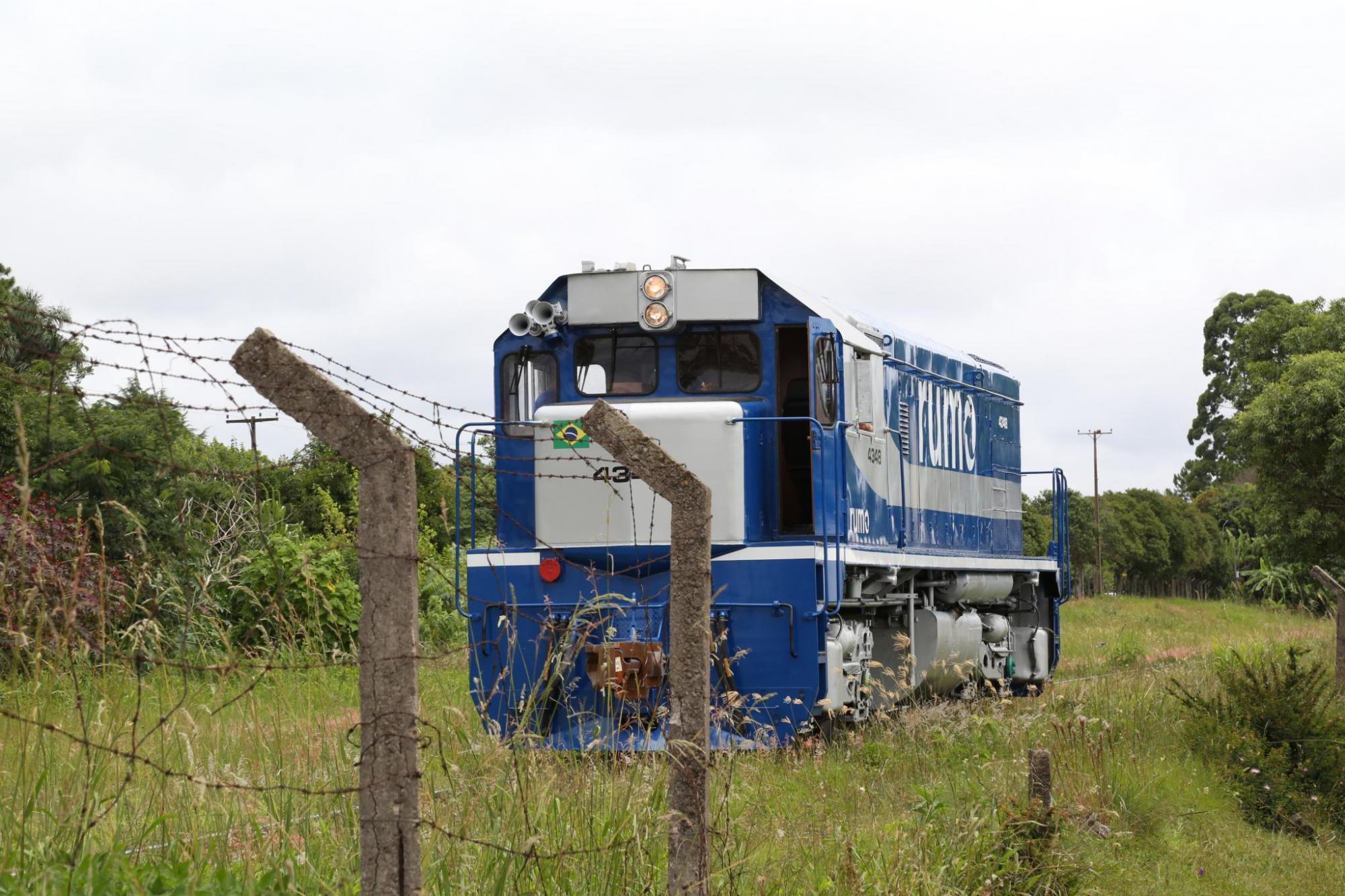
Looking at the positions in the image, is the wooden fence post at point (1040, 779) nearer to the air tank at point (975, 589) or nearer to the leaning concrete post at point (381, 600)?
the leaning concrete post at point (381, 600)

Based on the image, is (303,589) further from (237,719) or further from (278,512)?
(237,719)

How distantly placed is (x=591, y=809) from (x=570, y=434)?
5.17 metres

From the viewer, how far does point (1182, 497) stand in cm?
7462

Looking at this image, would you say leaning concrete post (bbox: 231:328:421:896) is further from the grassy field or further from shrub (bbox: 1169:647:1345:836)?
shrub (bbox: 1169:647:1345:836)

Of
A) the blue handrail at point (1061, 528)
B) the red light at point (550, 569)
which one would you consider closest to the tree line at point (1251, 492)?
the blue handrail at point (1061, 528)

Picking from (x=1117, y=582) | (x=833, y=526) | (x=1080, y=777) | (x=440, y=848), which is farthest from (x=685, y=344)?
(x=1117, y=582)

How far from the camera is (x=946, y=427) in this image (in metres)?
15.2

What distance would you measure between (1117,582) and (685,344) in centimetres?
5576

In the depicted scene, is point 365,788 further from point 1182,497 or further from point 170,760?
point 1182,497

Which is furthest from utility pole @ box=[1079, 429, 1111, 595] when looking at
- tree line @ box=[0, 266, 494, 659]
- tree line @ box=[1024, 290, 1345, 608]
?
tree line @ box=[0, 266, 494, 659]

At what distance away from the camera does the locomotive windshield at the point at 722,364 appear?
11.4 metres

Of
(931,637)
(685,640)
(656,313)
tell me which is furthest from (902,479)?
(685,640)

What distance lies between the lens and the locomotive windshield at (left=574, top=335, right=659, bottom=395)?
37.6 feet

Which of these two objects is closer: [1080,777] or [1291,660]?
[1080,777]
